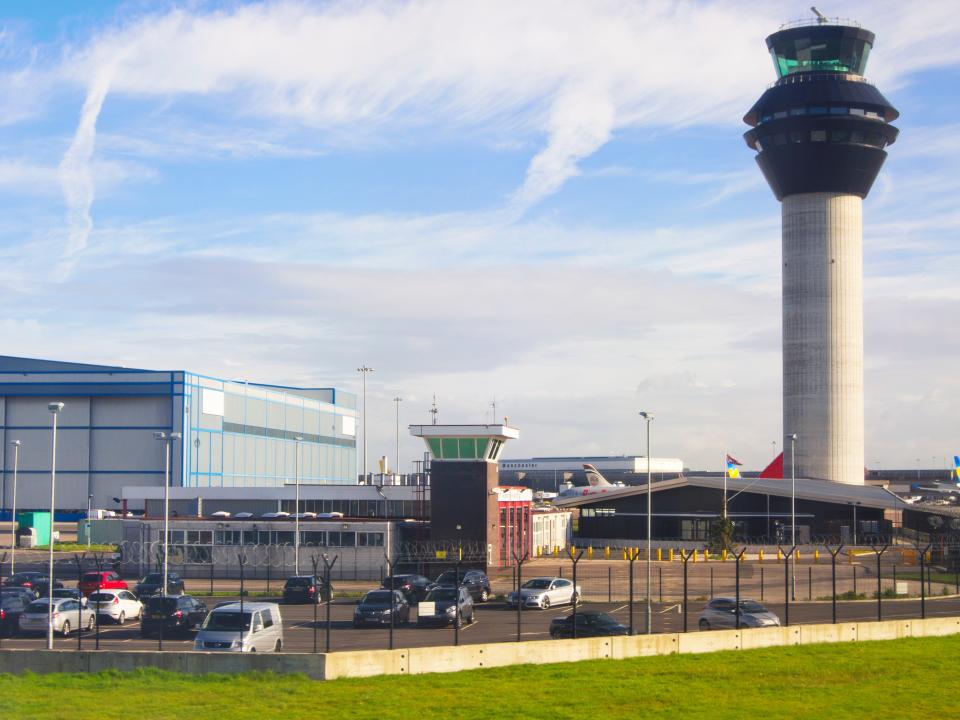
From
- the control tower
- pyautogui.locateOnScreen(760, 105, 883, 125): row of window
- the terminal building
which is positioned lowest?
the terminal building

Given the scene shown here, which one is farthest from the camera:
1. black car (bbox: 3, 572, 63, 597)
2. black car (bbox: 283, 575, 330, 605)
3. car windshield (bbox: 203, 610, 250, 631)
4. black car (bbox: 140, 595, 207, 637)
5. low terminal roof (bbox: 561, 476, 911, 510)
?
low terminal roof (bbox: 561, 476, 911, 510)

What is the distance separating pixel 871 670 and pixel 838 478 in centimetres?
8003

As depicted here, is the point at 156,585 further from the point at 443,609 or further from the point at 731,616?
the point at 731,616

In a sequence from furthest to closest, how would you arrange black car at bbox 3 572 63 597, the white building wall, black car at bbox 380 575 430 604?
the white building wall → black car at bbox 3 572 63 597 → black car at bbox 380 575 430 604

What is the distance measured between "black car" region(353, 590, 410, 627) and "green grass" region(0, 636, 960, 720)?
40.1 feet

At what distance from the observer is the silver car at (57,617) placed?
38.5 meters

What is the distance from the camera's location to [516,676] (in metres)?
29.4

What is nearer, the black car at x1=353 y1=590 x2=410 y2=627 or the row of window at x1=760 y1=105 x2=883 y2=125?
the black car at x1=353 y1=590 x2=410 y2=627

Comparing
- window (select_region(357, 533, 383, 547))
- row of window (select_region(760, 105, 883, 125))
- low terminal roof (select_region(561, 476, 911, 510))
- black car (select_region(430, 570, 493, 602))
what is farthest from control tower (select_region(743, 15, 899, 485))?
black car (select_region(430, 570, 493, 602))

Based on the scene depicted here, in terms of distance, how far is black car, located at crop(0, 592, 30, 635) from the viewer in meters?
38.3

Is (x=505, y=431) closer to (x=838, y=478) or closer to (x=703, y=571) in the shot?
(x=703, y=571)

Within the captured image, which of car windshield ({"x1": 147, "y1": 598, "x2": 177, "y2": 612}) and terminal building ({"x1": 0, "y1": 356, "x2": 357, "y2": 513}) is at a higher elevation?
terminal building ({"x1": 0, "y1": 356, "x2": 357, "y2": 513})

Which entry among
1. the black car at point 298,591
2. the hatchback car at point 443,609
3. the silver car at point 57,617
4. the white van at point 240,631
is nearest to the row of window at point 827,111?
the black car at point 298,591

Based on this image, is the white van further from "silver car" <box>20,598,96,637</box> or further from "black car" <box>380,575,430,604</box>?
"black car" <box>380,575,430,604</box>
